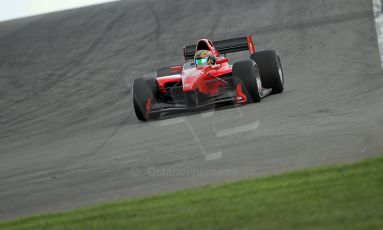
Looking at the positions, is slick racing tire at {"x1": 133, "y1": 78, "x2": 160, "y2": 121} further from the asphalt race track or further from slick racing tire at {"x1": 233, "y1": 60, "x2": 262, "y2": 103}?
slick racing tire at {"x1": 233, "y1": 60, "x2": 262, "y2": 103}

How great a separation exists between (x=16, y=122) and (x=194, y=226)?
11324 mm

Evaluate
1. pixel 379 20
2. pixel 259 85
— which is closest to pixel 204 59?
pixel 259 85

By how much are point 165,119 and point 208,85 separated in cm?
99

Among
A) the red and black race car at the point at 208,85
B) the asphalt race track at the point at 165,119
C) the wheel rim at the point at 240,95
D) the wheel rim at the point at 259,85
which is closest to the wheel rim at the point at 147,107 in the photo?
the red and black race car at the point at 208,85

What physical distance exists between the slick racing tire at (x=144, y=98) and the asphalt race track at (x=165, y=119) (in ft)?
1.25

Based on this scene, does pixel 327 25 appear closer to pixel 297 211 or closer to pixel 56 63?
pixel 56 63

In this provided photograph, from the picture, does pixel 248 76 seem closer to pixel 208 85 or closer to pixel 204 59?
pixel 208 85

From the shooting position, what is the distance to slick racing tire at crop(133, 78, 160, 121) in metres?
13.8

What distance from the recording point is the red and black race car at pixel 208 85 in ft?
44.2

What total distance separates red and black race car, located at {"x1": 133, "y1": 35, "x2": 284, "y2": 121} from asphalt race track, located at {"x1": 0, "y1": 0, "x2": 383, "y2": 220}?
363 millimetres

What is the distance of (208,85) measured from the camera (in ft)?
45.6

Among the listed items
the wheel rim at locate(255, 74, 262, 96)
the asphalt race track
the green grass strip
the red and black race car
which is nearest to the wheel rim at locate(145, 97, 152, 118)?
the red and black race car

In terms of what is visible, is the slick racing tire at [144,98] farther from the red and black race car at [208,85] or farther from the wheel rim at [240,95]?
the wheel rim at [240,95]

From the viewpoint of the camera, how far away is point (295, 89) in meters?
15.2
